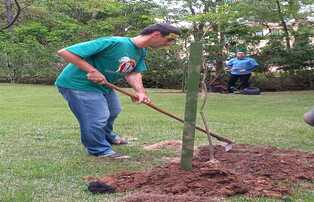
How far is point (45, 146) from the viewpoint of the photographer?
7.60 metres

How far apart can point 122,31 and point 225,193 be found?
21.8 m

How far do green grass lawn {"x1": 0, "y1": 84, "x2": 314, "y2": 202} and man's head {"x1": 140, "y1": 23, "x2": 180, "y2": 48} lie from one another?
4.02ft

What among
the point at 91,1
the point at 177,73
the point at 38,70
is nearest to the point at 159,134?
the point at 177,73

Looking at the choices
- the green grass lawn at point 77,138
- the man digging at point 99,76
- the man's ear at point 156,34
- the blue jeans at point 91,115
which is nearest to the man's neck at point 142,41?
the man digging at point 99,76

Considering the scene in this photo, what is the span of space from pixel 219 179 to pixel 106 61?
84.2 inches

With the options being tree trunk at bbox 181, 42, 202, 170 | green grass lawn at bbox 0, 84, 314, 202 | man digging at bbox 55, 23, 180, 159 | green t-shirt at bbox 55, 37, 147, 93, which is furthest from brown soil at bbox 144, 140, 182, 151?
tree trunk at bbox 181, 42, 202, 170

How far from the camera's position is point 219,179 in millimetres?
5207

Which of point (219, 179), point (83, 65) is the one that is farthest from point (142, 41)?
point (219, 179)

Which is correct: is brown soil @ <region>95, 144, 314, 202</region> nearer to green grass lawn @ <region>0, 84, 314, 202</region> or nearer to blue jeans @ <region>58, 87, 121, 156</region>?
green grass lawn @ <region>0, 84, 314, 202</region>

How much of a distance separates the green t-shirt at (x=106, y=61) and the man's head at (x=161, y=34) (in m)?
0.29

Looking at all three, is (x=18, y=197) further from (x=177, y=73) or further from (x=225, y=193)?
(x=177, y=73)

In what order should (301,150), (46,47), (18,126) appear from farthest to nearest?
1. (46,47)
2. (18,126)
3. (301,150)

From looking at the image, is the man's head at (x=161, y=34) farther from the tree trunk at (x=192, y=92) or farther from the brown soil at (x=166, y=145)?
the brown soil at (x=166, y=145)

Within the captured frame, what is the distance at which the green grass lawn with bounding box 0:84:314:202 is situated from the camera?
527 centimetres
